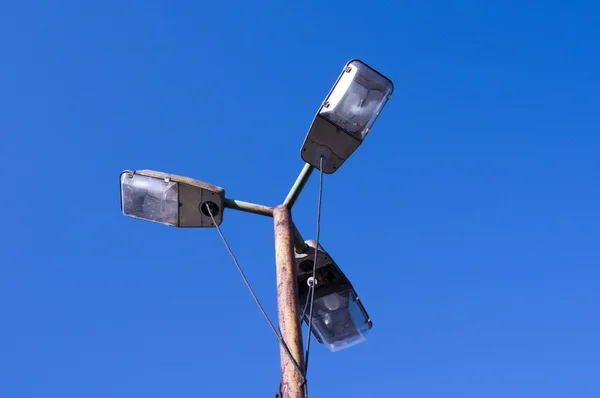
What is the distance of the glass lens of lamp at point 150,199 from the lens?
3.56 metres

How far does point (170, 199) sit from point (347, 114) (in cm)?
107

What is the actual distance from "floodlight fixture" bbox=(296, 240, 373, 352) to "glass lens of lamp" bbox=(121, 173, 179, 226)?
30.0 inches

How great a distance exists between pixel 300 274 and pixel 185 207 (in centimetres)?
79

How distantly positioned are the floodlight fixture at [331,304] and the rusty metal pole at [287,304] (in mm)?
367

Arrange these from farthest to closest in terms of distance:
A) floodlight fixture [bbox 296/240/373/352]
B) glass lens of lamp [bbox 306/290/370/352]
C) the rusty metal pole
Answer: glass lens of lamp [bbox 306/290/370/352] < floodlight fixture [bbox 296/240/373/352] < the rusty metal pole

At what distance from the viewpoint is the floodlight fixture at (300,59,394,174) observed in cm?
356

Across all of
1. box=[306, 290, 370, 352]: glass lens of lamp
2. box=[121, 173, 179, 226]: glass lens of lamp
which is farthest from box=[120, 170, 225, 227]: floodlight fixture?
box=[306, 290, 370, 352]: glass lens of lamp

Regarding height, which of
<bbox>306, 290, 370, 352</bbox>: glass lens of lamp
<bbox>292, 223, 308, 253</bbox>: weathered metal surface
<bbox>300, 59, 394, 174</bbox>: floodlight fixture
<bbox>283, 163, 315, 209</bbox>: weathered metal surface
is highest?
<bbox>300, 59, 394, 174</bbox>: floodlight fixture

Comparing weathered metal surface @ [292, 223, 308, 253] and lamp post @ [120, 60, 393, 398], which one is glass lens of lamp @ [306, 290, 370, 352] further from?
weathered metal surface @ [292, 223, 308, 253]

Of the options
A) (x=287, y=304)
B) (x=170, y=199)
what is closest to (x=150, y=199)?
(x=170, y=199)

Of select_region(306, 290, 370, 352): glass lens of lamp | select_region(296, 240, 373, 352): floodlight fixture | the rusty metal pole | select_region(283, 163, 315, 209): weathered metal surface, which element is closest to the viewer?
the rusty metal pole

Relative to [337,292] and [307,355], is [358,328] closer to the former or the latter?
[337,292]

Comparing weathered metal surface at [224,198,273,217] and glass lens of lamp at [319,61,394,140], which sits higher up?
glass lens of lamp at [319,61,394,140]

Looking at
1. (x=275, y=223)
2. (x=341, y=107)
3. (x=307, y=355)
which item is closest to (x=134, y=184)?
(x=275, y=223)
